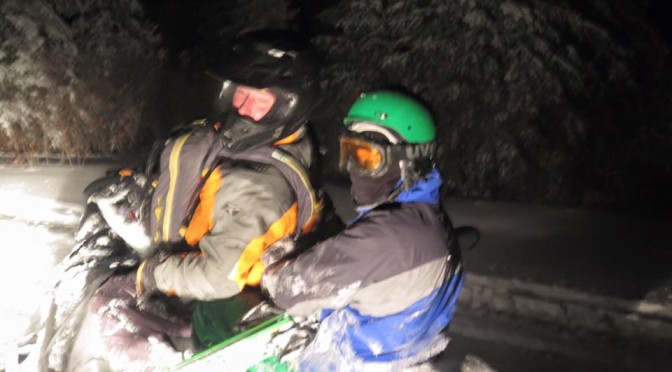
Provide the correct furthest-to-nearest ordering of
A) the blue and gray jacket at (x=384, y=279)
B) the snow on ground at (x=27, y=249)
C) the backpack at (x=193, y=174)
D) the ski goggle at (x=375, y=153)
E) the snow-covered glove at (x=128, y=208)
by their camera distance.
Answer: the snow on ground at (x=27, y=249), the snow-covered glove at (x=128, y=208), the backpack at (x=193, y=174), the ski goggle at (x=375, y=153), the blue and gray jacket at (x=384, y=279)

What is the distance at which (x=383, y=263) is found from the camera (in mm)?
2303

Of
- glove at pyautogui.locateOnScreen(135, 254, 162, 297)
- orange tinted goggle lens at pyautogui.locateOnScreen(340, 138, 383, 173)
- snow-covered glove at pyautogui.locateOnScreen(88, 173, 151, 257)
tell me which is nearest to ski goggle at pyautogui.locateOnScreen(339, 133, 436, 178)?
orange tinted goggle lens at pyautogui.locateOnScreen(340, 138, 383, 173)

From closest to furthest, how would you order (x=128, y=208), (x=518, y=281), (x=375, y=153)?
(x=375, y=153), (x=128, y=208), (x=518, y=281)

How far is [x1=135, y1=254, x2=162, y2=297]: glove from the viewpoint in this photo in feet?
9.16

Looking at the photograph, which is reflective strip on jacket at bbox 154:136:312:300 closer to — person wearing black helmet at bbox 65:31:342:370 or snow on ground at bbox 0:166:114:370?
person wearing black helmet at bbox 65:31:342:370

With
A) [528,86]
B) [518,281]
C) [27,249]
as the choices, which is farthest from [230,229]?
[528,86]

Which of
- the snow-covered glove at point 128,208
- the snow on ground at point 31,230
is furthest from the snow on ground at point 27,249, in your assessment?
the snow-covered glove at point 128,208

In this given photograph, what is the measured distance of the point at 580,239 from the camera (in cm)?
782

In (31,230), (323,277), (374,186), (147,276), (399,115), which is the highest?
(399,115)

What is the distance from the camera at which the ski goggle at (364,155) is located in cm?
254

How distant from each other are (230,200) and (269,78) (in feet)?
1.85

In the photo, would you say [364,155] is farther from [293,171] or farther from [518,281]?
[518,281]

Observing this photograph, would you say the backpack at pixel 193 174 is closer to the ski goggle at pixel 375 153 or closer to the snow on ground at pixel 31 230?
the ski goggle at pixel 375 153

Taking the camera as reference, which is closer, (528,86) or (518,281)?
(518,281)
